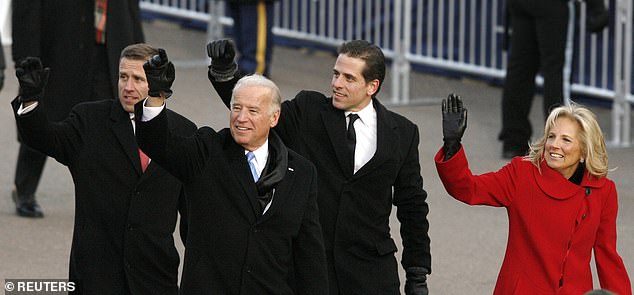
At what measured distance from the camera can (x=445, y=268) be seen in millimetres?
8680

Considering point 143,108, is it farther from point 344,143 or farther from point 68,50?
point 68,50

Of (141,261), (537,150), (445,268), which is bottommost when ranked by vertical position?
(445,268)

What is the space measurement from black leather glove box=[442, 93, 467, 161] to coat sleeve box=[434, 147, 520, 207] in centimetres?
5

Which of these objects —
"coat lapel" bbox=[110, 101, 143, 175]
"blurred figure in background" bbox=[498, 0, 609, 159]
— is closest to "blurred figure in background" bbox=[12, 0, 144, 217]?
"coat lapel" bbox=[110, 101, 143, 175]

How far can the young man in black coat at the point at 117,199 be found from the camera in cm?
624

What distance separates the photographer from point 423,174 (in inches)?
→ 428

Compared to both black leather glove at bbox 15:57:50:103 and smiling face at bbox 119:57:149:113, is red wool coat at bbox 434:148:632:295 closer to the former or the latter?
smiling face at bbox 119:57:149:113

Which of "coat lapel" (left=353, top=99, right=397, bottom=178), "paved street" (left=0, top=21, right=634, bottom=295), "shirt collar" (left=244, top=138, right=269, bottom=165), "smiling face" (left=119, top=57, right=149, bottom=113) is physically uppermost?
"smiling face" (left=119, top=57, right=149, bottom=113)

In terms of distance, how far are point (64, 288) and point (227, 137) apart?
9.04 feet

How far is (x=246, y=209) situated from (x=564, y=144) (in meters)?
1.39

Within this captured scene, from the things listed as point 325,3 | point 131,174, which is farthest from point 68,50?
point 325,3

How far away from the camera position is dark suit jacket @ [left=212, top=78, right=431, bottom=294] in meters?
6.25

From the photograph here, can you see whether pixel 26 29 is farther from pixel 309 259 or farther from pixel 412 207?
pixel 309 259

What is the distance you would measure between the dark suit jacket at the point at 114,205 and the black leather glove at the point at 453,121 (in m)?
1.06
